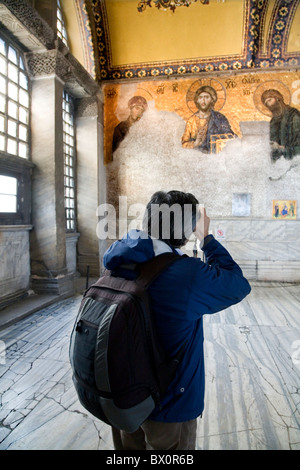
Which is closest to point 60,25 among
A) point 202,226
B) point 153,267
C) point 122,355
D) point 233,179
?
point 233,179

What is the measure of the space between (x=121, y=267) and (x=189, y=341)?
46 cm

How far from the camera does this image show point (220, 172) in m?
8.03

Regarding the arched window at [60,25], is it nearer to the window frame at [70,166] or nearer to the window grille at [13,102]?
the window frame at [70,166]

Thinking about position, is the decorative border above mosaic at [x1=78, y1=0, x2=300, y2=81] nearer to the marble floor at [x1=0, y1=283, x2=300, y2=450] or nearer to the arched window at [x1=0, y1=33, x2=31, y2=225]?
the arched window at [x1=0, y1=33, x2=31, y2=225]

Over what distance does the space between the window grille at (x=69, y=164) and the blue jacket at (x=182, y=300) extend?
6.90m

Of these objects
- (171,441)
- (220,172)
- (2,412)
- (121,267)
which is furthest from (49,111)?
(171,441)

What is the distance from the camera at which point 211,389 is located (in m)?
2.75

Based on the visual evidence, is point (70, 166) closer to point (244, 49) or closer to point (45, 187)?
point (45, 187)

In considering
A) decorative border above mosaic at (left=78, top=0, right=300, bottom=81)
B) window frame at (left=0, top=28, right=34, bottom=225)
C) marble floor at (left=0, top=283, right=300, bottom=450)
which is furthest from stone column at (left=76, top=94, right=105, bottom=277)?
marble floor at (left=0, top=283, right=300, bottom=450)

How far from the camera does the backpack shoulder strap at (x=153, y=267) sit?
43.8 inches

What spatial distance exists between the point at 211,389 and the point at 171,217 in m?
2.19

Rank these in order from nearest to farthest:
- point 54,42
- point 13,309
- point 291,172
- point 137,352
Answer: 1. point 137,352
2. point 13,309
3. point 54,42
4. point 291,172

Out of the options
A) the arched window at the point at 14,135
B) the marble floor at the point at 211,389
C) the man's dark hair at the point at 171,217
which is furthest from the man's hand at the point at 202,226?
the arched window at the point at 14,135
